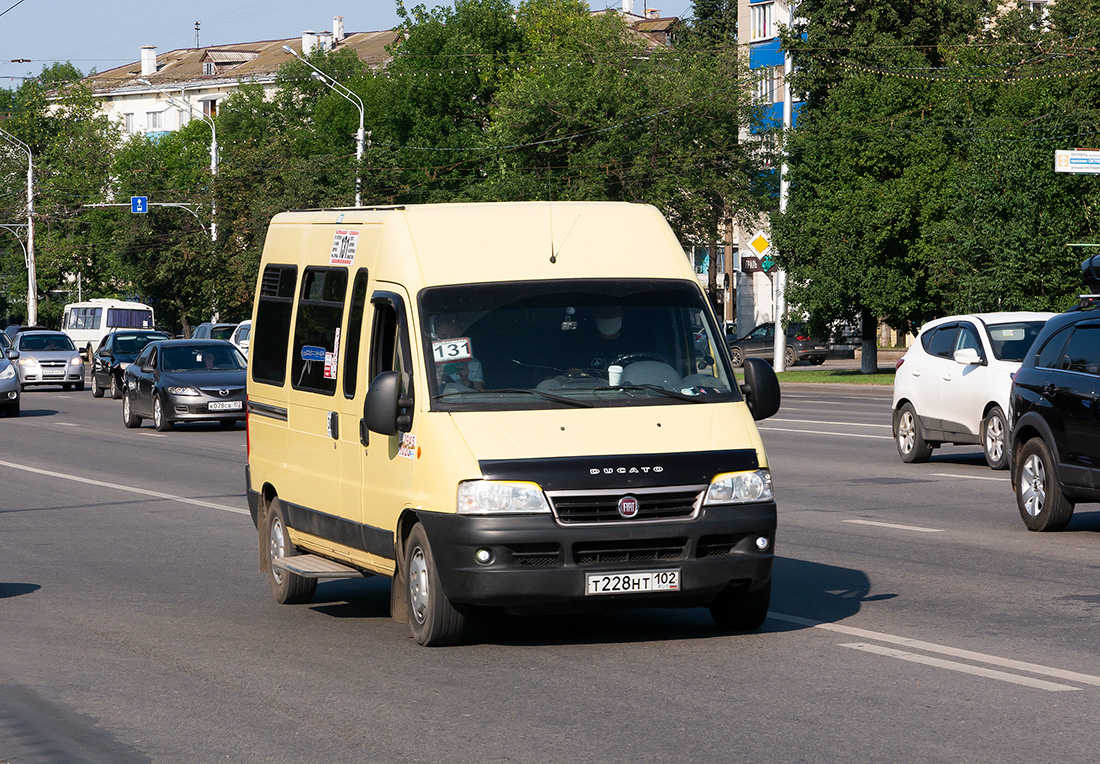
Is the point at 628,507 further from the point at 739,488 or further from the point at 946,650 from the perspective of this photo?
the point at 946,650

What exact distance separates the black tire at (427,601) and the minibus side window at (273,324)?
90.0 inches

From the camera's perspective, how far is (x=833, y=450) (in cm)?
2123

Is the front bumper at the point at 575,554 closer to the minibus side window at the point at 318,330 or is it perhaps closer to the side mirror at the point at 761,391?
the side mirror at the point at 761,391

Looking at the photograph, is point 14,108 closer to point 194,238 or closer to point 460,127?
point 194,238

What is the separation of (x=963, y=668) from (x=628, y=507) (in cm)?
164

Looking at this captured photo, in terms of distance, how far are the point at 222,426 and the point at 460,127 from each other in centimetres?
5141

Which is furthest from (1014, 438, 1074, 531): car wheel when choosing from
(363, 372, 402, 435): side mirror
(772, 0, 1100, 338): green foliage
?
(772, 0, 1100, 338): green foliage

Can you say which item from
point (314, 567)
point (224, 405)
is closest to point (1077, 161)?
point (224, 405)

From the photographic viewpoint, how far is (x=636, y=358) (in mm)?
8406

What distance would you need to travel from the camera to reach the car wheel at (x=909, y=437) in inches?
752

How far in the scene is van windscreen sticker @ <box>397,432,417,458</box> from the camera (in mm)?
8062

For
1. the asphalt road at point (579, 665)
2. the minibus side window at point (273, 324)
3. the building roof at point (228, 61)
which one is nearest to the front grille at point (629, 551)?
the asphalt road at point (579, 665)

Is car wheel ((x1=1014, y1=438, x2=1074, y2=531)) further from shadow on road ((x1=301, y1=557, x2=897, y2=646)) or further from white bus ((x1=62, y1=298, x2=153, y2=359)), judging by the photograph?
white bus ((x1=62, y1=298, x2=153, y2=359))

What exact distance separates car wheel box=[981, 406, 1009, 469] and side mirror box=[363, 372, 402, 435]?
36.2ft
